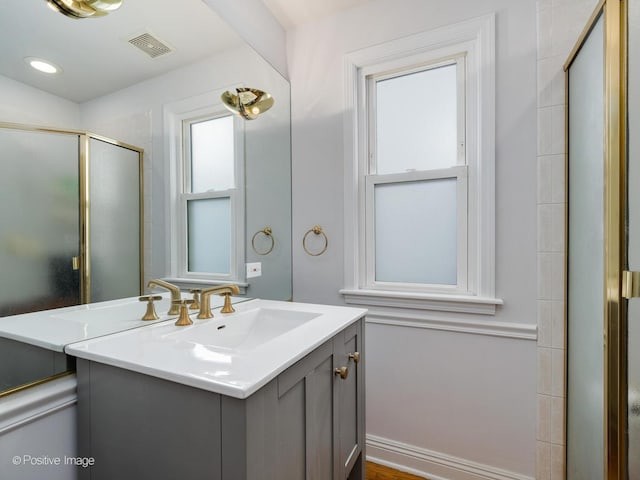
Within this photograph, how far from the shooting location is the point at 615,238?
2.86 feet

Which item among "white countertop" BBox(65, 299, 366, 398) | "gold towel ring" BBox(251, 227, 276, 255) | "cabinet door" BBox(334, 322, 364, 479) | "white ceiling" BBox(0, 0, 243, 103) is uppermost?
"white ceiling" BBox(0, 0, 243, 103)

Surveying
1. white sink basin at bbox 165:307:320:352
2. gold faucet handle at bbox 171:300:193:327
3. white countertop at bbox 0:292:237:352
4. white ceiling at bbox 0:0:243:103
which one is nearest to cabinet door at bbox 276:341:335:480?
white sink basin at bbox 165:307:320:352

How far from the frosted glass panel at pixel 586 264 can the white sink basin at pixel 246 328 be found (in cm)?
93

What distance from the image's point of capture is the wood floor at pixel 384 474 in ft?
4.97

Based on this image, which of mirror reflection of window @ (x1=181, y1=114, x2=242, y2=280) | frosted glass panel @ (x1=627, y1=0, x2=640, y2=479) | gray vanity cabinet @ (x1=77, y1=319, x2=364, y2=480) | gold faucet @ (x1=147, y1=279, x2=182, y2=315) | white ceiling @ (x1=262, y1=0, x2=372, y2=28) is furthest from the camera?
white ceiling @ (x1=262, y1=0, x2=372, y2=28)

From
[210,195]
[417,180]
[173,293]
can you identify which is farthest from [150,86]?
[417,180]

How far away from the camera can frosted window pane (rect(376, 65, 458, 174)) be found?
153 cm

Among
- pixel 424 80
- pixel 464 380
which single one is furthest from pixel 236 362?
pixel 424 80

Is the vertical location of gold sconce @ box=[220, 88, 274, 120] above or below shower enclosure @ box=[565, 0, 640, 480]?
above

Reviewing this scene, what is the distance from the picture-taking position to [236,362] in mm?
713

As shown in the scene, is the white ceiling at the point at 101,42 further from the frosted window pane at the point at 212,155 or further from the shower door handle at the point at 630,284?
the shower door handle at the point at 630,284

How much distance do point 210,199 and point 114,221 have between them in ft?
1.38

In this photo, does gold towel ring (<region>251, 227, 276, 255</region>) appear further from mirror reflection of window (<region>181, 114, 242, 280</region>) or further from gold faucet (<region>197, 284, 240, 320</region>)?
gold faucet (<region>197, 284, 240, 320</region>)

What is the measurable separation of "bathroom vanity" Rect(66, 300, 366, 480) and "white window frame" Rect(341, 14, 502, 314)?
662 mm
